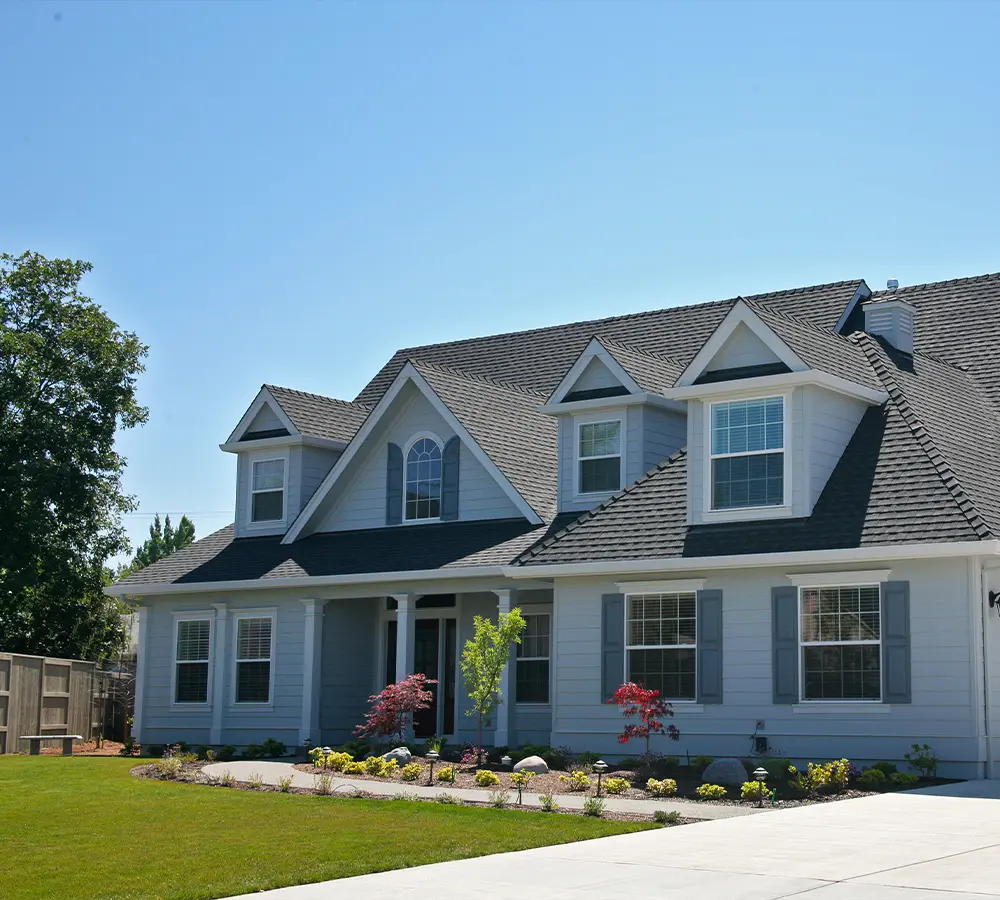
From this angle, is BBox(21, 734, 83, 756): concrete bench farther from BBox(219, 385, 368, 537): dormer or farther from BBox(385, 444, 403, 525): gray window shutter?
BBox(385, 444, 403, 525): gray window shutter

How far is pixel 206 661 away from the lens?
26875 mm

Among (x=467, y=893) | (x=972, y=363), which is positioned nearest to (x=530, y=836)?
(x=467, y=893)

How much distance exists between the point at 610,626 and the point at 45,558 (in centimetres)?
1944

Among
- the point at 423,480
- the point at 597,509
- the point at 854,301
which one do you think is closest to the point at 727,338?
the point at 597,509

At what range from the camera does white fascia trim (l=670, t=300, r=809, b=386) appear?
19.7 meters

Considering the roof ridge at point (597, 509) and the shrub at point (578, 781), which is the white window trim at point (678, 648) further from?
the shrub at point (578, 781)

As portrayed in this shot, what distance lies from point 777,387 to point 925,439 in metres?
2.11

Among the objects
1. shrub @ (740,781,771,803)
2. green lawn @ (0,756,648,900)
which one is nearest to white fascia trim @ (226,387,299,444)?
green lawn @ (0,756,648,900)

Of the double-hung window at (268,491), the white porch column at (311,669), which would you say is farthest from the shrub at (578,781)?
the double-hung window at (268,491)

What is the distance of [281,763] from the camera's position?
69.9 ft

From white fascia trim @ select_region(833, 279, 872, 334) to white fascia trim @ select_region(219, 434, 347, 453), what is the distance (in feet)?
32.0

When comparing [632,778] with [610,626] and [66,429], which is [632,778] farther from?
[66,429]

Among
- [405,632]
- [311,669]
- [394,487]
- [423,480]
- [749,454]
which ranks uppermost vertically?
[423,480]

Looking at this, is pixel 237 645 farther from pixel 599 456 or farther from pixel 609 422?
pixel 609 422
